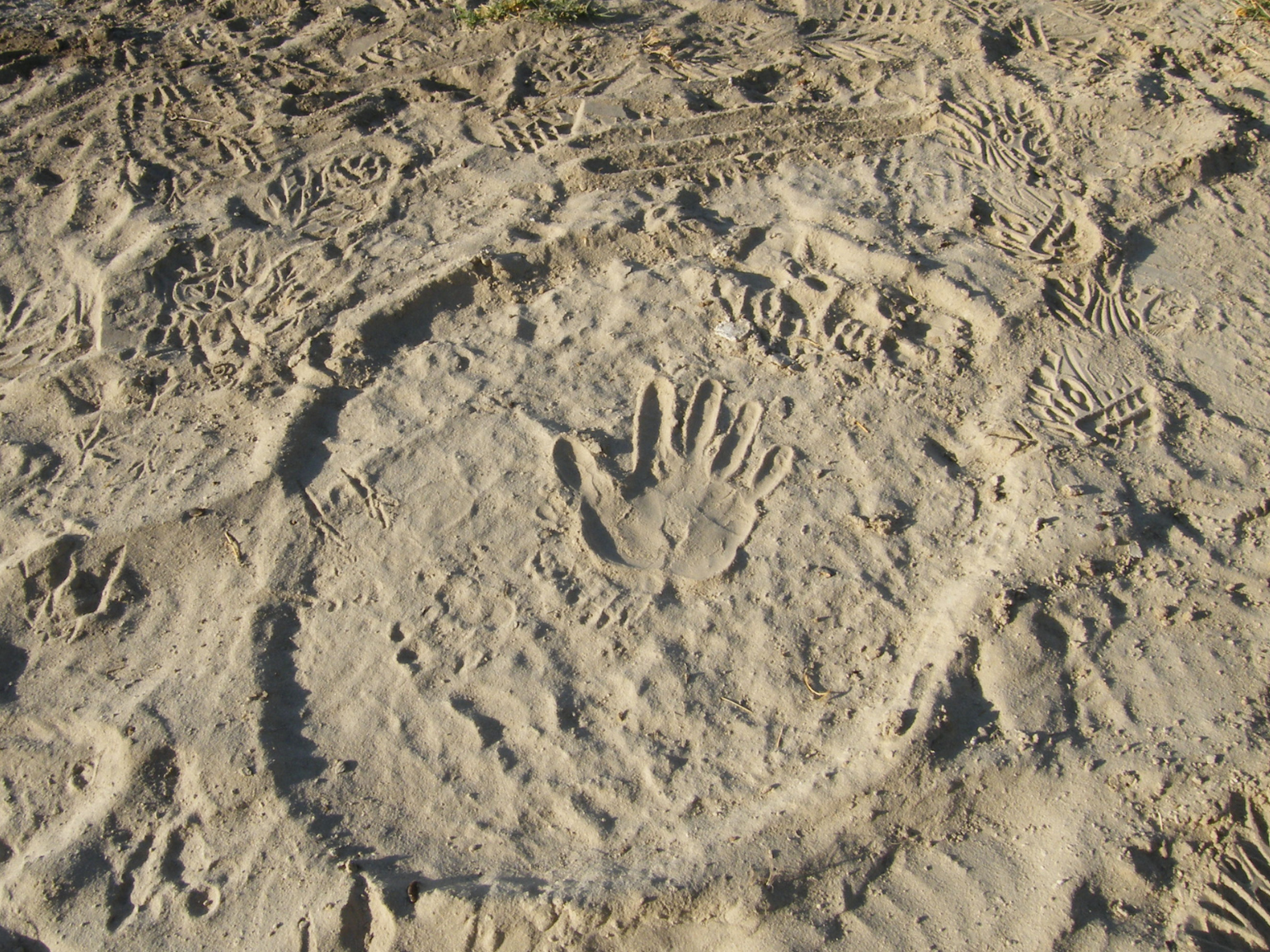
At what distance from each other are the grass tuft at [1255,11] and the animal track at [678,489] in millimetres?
3694

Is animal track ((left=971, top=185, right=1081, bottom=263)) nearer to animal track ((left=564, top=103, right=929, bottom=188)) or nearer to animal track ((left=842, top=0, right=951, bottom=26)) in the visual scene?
animal track ((left=564, top=103, right=929, bottom=188))

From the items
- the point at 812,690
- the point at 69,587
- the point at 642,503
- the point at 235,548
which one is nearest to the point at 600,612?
the point at 642,503

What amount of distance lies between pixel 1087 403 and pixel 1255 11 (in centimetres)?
298

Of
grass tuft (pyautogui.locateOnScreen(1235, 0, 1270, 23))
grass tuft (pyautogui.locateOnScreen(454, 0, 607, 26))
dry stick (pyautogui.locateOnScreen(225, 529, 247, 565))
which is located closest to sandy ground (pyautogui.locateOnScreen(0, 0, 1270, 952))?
dry stick (pyautogui.locateOnScreen(225, 529, 247, 565))

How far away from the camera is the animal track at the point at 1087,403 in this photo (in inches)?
110

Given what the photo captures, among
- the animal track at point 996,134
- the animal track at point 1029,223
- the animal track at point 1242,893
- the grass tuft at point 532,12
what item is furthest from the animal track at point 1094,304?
the grass tuft at point 532,12

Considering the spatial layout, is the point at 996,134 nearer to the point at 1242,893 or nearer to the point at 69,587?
the point at 1242,893

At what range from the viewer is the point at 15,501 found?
2.81 meters

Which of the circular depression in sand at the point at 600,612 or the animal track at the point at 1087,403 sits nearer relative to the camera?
the circular depression in sand at the point at 600,612

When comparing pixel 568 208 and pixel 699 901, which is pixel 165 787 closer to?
pixel 699 901

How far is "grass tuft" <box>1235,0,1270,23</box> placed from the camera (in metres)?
4.17

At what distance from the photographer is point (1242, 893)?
204 centimetres

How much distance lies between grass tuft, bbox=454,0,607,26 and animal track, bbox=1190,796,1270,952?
4.43 m

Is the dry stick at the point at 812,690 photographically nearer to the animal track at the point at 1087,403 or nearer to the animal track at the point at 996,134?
the animal track at the point at 1087,403
